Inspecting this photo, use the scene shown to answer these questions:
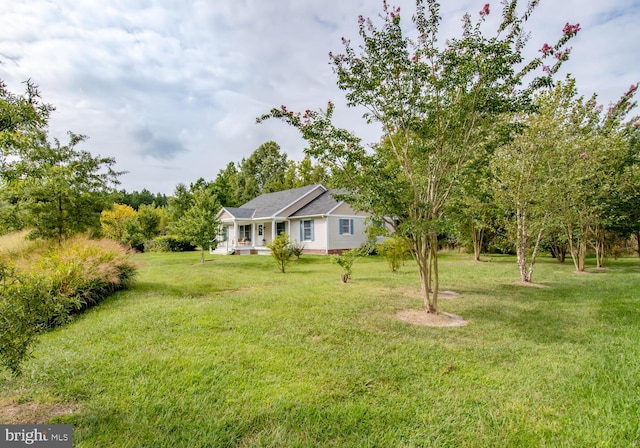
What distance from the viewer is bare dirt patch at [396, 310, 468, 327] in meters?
5.60

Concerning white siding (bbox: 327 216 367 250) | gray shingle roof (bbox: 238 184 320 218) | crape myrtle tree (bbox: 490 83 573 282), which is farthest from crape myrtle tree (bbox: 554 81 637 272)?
gray shingle roof (bbox: 238 184 320 218)

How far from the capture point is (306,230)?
848 inches

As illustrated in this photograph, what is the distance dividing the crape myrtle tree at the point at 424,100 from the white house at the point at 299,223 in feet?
43.3

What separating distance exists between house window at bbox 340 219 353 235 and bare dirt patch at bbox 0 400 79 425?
18.4m

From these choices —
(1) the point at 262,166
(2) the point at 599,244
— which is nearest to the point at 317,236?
(2) the point at 599,244

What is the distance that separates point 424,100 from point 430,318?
13.2ft

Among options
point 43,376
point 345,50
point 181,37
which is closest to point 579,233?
point 345,50

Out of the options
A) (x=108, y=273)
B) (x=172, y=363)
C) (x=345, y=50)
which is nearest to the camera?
(x=172, y=363)

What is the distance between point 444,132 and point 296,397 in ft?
16.5

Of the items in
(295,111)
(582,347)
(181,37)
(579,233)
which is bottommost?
(582,347)

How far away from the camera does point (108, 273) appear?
7.70 m

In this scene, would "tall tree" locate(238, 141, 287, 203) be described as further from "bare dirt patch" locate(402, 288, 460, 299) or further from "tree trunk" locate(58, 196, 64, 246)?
"bare dirt patch" locate(402, 288, 460, 299)

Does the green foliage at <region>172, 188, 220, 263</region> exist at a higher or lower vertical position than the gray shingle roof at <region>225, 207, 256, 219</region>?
lower

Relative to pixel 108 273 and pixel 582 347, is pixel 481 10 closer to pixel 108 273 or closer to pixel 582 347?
pixel 582 347
